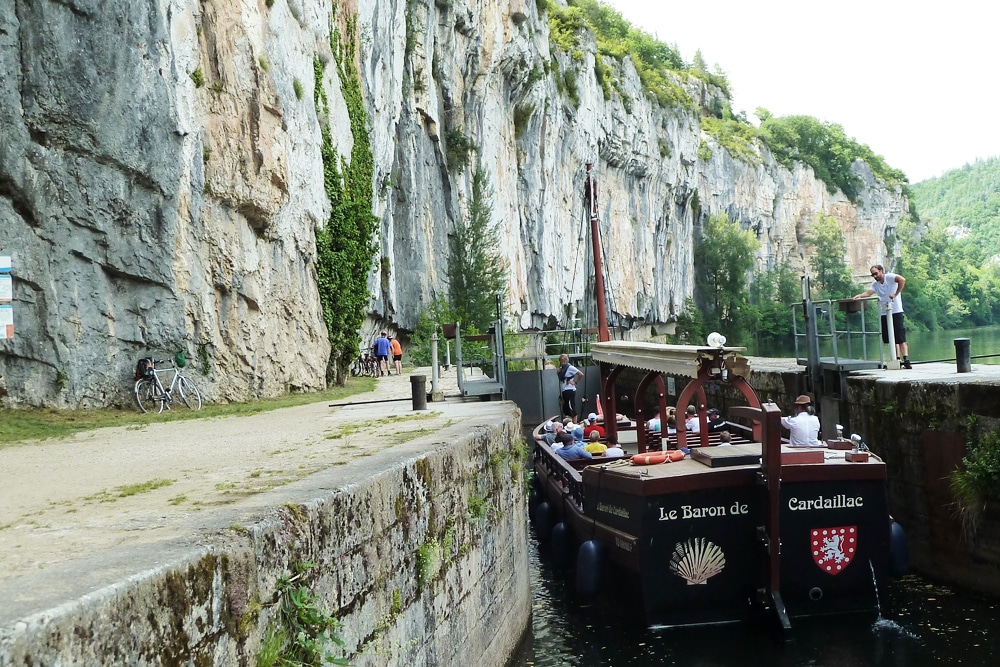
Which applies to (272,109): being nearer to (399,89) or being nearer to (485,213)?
(399,89)

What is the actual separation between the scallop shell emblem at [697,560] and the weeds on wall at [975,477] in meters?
2.94

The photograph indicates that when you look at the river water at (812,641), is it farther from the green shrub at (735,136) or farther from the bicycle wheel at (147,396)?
the green shrub at (735,136)

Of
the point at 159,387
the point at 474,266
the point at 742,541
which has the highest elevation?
the point at 474,266

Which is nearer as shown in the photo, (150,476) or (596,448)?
(150,476)

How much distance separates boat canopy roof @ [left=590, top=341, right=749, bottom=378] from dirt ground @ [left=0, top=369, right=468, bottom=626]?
8.66 feet

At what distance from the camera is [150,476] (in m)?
7.05

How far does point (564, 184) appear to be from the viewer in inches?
2138

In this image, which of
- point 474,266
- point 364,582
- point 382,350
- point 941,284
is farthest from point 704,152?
point 364,582

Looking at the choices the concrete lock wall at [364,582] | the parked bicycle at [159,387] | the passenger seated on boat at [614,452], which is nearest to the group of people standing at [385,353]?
the parked bicycle at [159,387]

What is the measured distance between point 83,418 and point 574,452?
698cm

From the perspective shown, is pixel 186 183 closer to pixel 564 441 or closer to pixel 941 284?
pixel 564 441

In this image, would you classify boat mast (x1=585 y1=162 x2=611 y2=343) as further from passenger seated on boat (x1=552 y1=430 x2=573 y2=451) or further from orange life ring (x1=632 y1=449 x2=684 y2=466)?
orange life ring (x1=632 y1=449 x2=684 y2=466)

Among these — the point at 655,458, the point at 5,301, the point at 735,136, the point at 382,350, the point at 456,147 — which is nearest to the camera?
the point at 5,301

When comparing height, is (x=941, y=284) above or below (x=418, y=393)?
above
